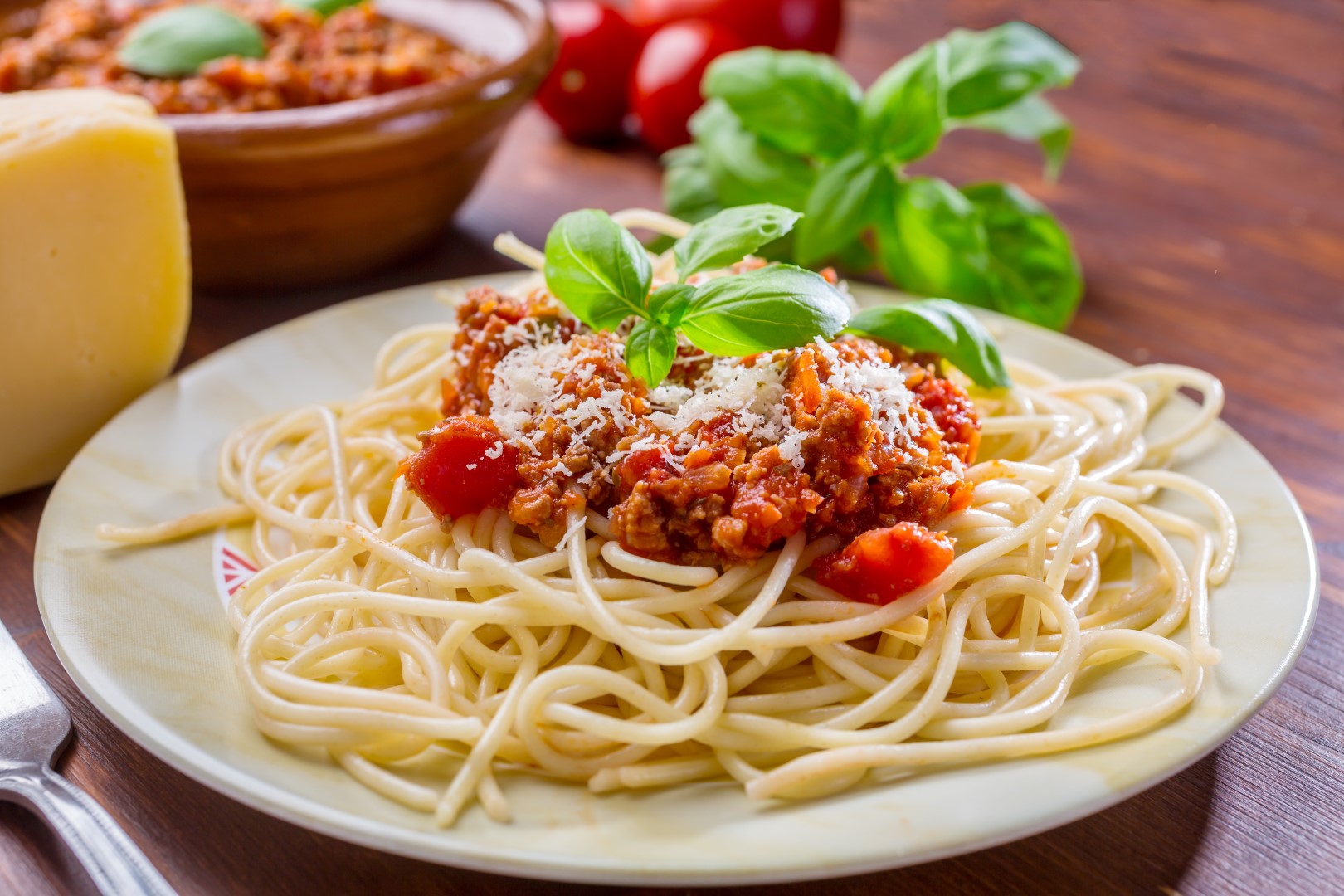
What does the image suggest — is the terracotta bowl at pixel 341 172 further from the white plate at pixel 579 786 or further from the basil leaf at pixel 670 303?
the basil leaf at pixel 670 303

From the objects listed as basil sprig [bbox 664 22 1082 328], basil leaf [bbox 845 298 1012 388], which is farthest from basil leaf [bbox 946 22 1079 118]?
basil leaf [bbox 845 298 1012 388]

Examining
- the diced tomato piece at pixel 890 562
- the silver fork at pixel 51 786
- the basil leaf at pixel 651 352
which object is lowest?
the silver fork at pixel 51 786

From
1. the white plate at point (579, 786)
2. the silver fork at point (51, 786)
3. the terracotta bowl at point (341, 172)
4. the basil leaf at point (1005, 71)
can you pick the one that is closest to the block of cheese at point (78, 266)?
the white plate at point (579, 786)

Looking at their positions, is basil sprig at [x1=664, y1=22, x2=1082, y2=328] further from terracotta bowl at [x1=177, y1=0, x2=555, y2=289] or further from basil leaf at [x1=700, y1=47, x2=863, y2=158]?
terracotta bowl at [x1=177, y1=0, x2=555, y2=289]

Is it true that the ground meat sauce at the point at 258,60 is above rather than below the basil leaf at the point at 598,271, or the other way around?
below

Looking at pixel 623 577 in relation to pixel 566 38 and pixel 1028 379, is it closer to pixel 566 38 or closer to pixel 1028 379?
pixel 1028 379

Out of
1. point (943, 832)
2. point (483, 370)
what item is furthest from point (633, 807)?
point (483, 370)

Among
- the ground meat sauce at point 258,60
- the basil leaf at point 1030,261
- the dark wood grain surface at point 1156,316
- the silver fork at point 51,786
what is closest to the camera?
the silver fork at point 51,786
